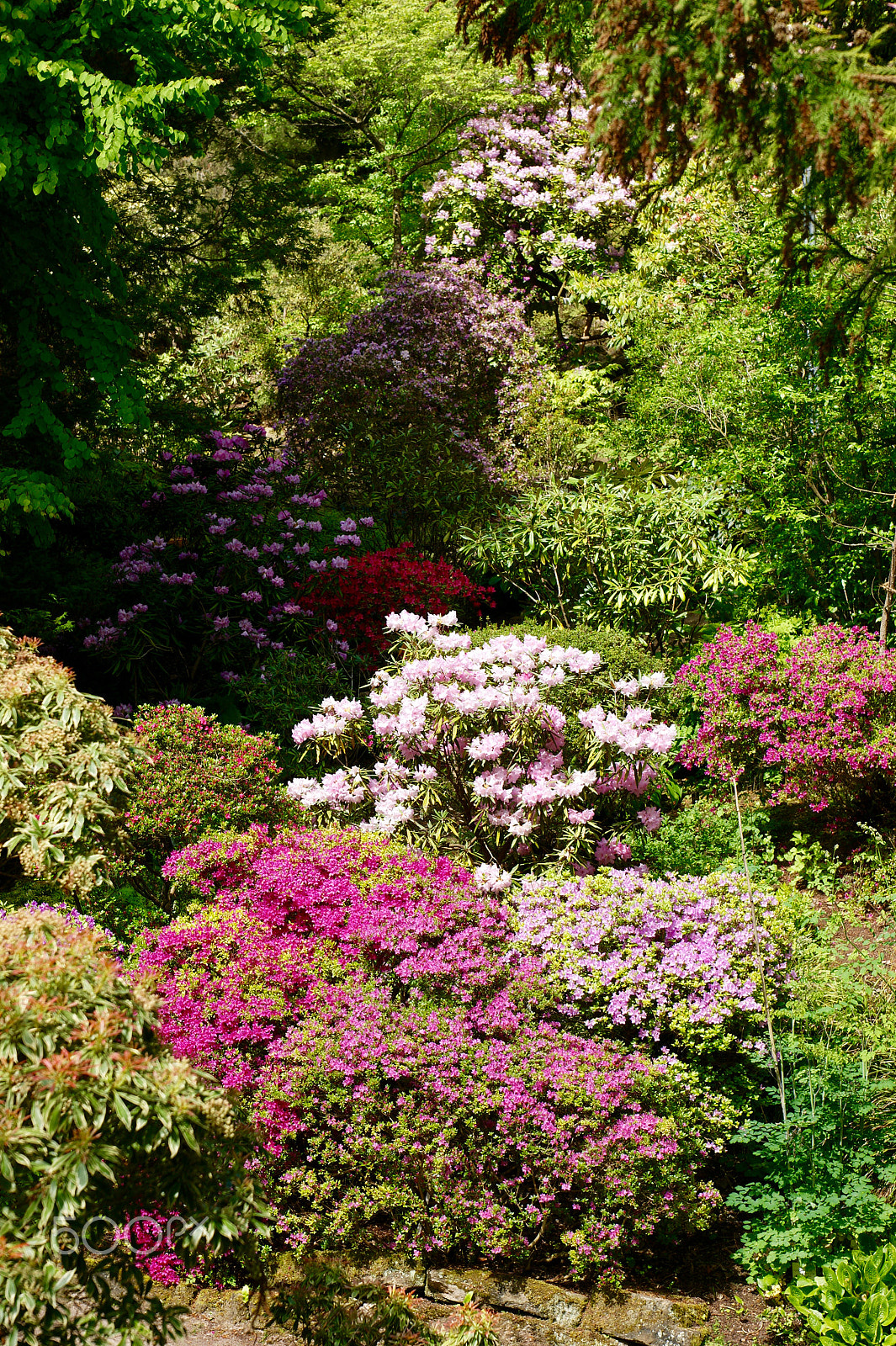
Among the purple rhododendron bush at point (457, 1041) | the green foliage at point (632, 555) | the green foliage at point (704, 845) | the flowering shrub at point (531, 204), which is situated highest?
the flowering shrub at point (531, 204)

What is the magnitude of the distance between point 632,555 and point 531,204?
7.29 m

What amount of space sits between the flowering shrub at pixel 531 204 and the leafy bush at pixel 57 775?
11240 mm

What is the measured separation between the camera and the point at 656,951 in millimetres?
4473

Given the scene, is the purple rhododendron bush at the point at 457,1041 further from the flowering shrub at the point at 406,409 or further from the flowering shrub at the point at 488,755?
the flowering shrub at the point at 406,409

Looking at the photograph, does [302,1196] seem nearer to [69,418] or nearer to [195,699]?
[195,699]

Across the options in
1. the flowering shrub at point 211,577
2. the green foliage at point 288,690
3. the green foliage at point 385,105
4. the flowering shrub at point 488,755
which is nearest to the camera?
the flowering shrub at point 488,755

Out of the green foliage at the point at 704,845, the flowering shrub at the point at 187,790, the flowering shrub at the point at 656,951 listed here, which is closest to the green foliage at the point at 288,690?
the flowering shrub at the point at 187,790

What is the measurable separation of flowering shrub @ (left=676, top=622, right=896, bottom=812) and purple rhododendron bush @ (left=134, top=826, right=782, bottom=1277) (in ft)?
5.89

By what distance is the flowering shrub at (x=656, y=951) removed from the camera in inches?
169

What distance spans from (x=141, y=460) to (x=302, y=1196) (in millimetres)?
8505

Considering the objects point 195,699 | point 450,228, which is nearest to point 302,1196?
point 195,699

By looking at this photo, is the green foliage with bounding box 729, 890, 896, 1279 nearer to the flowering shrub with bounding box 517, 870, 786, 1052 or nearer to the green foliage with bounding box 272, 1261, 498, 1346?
the flowering shrub with bounding box 517, 870, 786, 1052

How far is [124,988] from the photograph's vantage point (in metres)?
2.38

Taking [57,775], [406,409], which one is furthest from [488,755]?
[406,409]
